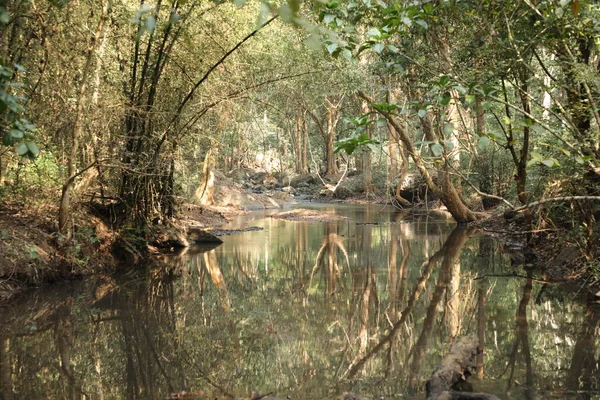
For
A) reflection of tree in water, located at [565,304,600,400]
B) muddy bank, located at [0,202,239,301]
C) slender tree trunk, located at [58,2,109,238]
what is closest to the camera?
reflection of tree in water, located at [565,304,600,400]

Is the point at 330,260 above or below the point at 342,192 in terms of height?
below

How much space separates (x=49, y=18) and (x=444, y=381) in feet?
21.6

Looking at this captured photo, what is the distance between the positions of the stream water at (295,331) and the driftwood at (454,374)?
0.13 metres

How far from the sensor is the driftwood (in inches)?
127

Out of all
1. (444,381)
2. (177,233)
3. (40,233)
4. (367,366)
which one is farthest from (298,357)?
(177,233)

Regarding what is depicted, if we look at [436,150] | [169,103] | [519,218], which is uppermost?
[169,103]

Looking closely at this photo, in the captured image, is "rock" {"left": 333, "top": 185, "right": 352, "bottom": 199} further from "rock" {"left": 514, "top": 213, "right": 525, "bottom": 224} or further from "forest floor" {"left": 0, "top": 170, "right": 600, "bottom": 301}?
"forest floor" {"left": 0, "top": 170, "right": 600, "bottom": 301}

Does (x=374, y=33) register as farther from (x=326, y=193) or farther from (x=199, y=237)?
(x=326, y=193)

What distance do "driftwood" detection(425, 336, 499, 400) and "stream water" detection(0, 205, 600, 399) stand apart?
126 mm

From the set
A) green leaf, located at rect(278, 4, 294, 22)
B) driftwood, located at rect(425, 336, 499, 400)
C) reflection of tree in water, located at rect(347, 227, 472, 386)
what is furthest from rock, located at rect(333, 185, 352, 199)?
green leaf, located at rect(278, 4, 294, 22)

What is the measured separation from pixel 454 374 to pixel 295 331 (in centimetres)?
194

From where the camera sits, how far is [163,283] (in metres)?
7.82

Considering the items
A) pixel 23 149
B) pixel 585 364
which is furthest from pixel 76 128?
pixel 585 364

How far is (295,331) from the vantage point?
17.5 feet
